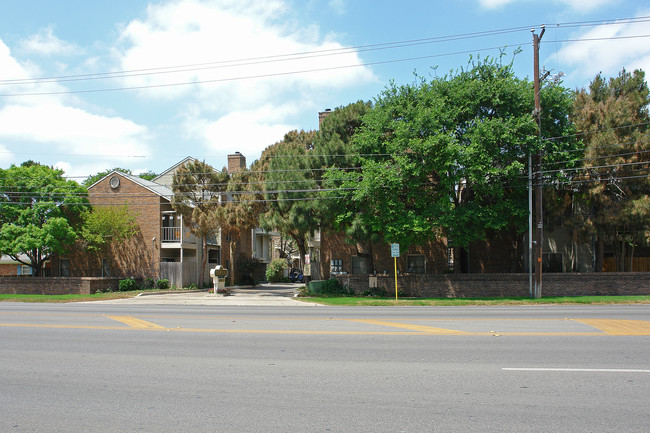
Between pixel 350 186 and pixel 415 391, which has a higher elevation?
pixel 350 186

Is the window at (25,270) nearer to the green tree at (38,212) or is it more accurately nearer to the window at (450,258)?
the green tree at (38,212)

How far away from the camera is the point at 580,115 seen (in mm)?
26453

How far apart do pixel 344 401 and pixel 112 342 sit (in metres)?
6.72

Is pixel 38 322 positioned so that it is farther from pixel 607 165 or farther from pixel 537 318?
pixel 607 165

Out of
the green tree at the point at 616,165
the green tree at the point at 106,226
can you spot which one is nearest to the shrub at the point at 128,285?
the green tree at the point at 106,226

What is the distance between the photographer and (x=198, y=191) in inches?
1254

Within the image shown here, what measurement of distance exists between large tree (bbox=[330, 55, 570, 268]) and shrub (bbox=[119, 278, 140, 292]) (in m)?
16.6

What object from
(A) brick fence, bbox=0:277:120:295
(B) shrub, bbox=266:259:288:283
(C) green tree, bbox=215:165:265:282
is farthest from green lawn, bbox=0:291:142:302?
(B) shrub, bbox=266:259:288:283

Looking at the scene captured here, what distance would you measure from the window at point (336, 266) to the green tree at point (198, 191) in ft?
26.4

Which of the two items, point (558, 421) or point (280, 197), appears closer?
point (558, 421)

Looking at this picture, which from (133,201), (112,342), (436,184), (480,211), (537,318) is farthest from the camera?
(133,201)

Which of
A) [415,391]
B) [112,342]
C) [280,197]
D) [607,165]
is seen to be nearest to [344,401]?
[415,391]

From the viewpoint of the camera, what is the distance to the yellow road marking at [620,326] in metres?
11.0

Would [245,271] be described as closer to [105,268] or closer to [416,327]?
[105,268]
